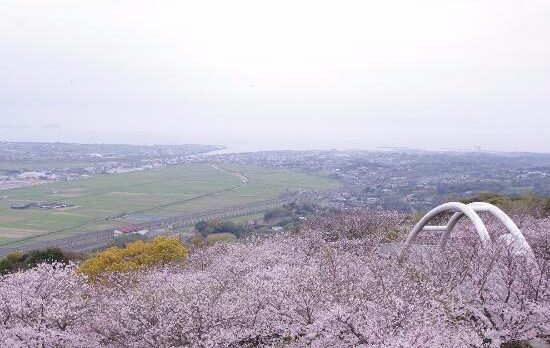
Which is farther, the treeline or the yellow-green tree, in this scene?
the treeline

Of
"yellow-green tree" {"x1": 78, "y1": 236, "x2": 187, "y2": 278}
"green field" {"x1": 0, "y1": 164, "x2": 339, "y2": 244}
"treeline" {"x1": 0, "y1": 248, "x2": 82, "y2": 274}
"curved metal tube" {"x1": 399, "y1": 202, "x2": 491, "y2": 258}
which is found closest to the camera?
"curved metal tube" {"x1": 399, "y1": 202, "x2": 491, "y2": 258}

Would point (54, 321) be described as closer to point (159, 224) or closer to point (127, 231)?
point (127, 231)

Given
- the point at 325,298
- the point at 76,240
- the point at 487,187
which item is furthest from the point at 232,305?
the point at 487,187

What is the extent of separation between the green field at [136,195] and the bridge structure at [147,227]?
96.9 inches

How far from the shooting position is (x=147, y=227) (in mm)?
53688

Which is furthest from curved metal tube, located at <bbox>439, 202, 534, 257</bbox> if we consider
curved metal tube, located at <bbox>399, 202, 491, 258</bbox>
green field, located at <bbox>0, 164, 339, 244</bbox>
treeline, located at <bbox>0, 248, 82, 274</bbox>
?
green field, located at <bbox>0, 164, 339, 244</bbox>

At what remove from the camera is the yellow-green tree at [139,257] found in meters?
23.6

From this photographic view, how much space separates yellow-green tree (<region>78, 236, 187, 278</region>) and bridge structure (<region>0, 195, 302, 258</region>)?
1887cm

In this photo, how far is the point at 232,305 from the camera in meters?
13.6

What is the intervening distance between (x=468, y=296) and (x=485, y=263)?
123cm

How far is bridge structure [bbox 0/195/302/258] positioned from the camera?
43.8 metres

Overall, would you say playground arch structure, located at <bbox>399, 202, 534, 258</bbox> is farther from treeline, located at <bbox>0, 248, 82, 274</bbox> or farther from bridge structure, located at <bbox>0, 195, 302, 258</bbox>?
bridge structure, located at <bbox>0, 195, 302, 258</bbox>

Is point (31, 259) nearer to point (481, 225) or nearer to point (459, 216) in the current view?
point (459, 216)

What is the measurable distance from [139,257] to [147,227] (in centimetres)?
3017
